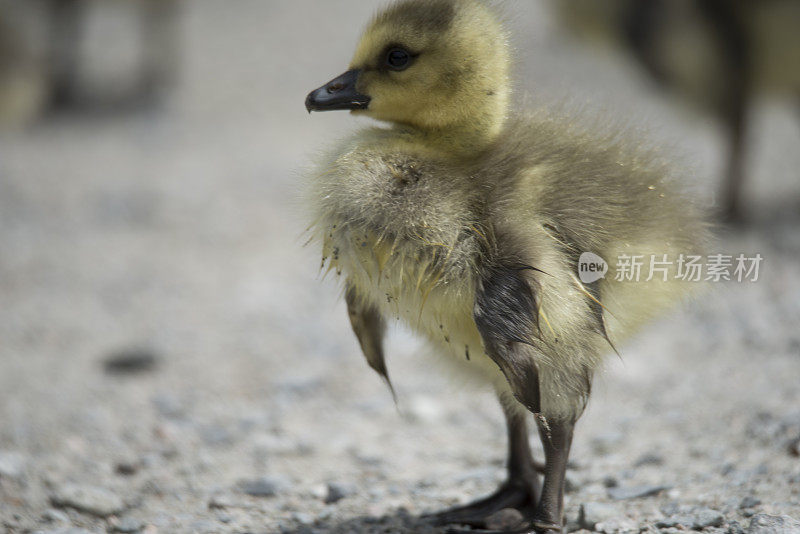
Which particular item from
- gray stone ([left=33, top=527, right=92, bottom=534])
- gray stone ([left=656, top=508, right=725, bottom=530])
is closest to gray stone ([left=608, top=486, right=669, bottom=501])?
gray stone ([left=656, top=508, right=725, bottom=530])

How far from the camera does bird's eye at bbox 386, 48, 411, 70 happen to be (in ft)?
4.78

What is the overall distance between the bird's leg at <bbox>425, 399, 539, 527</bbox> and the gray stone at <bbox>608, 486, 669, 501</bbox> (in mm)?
183

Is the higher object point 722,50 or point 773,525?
point 722,50

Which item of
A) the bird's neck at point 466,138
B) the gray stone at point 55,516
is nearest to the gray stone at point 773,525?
the bird's neck at point 466,138

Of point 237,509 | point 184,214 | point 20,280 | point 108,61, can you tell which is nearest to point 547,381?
point 237,509

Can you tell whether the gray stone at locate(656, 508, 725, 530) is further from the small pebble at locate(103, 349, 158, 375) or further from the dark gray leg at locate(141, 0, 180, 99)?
the dark gray leg at locate(141, 0, 180, 99)

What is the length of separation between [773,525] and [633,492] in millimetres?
364

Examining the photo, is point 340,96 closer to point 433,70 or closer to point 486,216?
point 433,70

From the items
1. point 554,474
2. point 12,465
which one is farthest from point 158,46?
point 554,474

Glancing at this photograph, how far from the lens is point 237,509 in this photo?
182 centimetres

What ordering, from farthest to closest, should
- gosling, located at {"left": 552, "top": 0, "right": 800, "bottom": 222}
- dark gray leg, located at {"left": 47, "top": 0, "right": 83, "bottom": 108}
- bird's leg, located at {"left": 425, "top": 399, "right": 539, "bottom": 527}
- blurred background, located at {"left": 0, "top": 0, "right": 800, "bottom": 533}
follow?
dark gray leg, located at {"left": 47, "top": 0, "right": 83, "bottom": 108}, gosling, located at {"left": 552, "top": 0, "right": 800, "bottom": 222}, blurred background, located at {"left": 0, "top": 0, "right": 800, "bottom": 533}, bird's leg, located at {"left": 425, "top": 399, "right": 539, "bottom": 527}

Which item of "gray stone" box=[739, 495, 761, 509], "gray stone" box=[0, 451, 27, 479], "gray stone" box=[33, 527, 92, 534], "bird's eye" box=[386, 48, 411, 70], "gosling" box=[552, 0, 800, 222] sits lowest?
"gray stone" box=[33, 527, 92, 534]

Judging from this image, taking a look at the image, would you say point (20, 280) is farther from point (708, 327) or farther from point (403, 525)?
point (708, 327)

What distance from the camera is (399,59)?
146 cm
